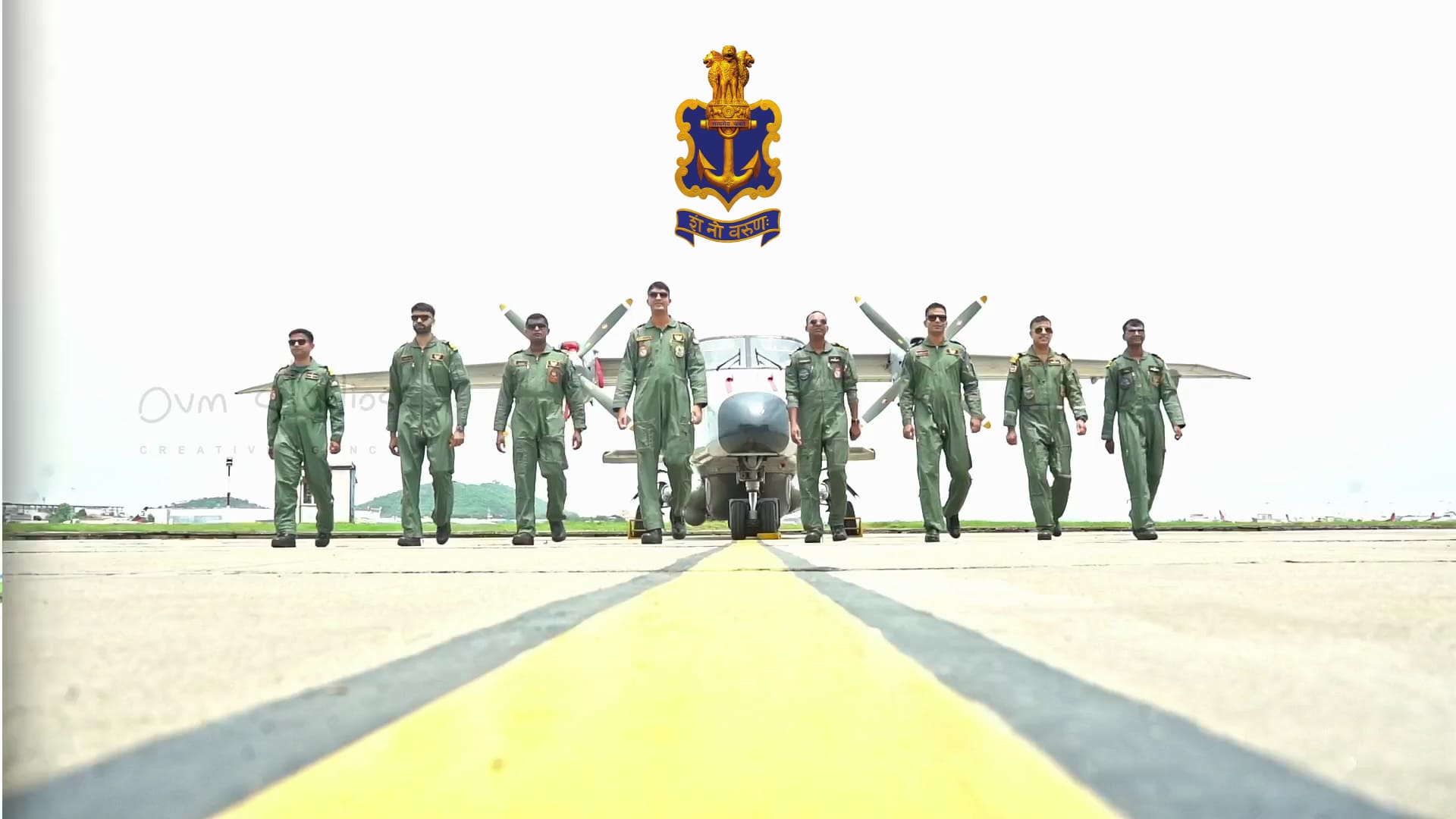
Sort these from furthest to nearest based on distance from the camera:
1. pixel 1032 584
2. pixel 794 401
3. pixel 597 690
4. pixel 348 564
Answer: pixel 794 401
pixel 348 564
pixel 1032 584
pixel 597 690

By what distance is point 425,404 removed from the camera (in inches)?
333

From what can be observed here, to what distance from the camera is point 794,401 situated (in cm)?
823

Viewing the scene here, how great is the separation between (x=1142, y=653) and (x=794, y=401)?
22.4ft

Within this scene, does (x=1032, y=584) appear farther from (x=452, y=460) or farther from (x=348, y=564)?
(x=452, y=460)

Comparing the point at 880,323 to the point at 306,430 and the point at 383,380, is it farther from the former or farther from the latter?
the point at 383,380

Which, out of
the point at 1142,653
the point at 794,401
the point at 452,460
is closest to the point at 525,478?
the point at 452,460

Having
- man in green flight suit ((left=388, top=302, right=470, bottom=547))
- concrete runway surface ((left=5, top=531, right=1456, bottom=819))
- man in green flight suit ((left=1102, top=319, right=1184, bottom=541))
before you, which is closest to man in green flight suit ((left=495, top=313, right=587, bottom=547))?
man in green flight suit ((left=388, top=302, right=470, bottom=547))

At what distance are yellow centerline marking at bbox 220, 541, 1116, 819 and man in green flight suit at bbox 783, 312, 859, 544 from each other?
6.91 metres

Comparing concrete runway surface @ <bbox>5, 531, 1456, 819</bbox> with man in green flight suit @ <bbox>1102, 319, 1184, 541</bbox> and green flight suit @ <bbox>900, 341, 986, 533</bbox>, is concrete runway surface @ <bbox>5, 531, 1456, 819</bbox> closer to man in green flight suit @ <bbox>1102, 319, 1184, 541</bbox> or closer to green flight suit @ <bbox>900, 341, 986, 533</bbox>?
green flight suit @ <bbox>900, 341, 986, 533</bbox>

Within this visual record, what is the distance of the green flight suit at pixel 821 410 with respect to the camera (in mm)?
8297

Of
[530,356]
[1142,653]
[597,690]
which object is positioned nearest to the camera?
[597,690]

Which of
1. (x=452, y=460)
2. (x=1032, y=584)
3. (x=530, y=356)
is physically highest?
(x=530, y=356)

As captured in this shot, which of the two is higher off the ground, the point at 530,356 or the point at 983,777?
the point at 530,356

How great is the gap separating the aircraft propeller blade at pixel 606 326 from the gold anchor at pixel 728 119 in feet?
12.2
